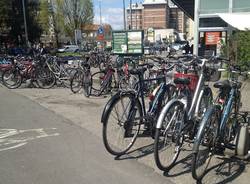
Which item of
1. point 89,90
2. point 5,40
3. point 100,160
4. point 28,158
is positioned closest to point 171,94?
point 100,160

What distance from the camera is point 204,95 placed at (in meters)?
5.39

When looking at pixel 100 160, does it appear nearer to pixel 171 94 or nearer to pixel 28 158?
pixel 28 158

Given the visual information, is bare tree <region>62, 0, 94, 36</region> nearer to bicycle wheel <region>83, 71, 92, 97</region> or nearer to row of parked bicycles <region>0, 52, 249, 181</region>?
bicycle wheel <region>83, 71, 92, 97</region>

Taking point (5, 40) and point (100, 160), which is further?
point (5, 40)

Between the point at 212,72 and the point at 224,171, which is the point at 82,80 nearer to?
the point at 212,72

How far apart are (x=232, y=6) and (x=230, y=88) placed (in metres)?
14.3

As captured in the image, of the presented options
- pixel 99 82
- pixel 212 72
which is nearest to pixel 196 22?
pixel 99 82

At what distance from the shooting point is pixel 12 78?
Answer: 1263cm

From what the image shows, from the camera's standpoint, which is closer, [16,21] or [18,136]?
[18,136]

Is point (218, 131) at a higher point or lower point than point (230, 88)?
lower

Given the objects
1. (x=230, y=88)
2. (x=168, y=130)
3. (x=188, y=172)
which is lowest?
(x=188, y=172)

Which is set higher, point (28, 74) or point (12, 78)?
point (28, 74)

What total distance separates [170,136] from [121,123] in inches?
33.6

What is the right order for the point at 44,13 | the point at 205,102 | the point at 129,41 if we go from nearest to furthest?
the point at 205,102 < the point at 129,41 < the point at 44,13
